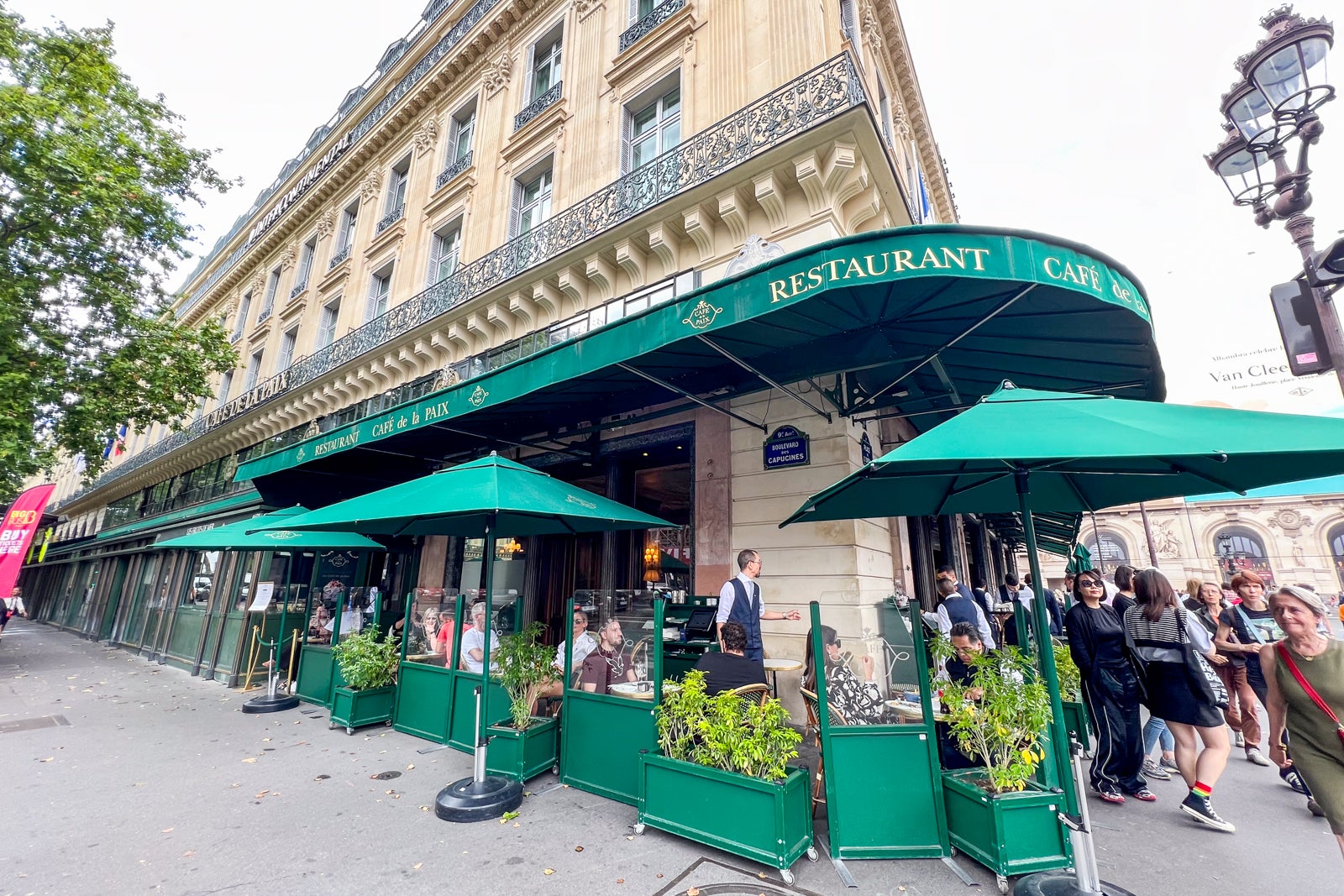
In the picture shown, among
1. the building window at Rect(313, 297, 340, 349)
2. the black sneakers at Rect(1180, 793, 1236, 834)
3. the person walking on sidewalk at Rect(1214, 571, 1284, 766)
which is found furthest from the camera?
the building window at Rect(313, 297, 340, 349)

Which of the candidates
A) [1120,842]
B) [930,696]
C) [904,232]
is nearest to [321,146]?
[904,232]

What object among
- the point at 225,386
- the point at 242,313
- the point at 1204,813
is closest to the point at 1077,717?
the point at 1204,813

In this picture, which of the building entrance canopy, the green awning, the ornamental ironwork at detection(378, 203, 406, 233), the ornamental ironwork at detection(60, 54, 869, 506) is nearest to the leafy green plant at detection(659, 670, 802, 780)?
the building entrance canopy

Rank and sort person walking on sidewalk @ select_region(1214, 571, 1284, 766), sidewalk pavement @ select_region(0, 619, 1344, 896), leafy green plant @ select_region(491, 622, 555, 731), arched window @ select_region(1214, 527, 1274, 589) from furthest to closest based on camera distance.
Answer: arched window @ select_region(1214, 527, 1274, 589) → person walking on sidewalk @ select_region(1214, 571, 1284, 766) → leafy green plant @ select_region(491, 622, 555, 731) → sidewalk pavement @ select_region(0, 619, 1344, 896)

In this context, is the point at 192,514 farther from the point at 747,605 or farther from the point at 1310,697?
the point at 1310,697

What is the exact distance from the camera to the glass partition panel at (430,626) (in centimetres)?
645

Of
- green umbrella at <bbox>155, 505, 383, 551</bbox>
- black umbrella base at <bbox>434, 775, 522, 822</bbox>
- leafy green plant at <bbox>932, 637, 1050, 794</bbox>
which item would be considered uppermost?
green umbrella at <bbox>155, 505, 383, 551</bbox>

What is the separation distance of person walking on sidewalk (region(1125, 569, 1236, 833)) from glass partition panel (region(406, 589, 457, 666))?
698cm

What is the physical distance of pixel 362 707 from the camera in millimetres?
6844

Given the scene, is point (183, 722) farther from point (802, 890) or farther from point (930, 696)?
point (930, 696)

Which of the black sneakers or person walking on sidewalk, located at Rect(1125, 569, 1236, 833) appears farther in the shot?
person walking on sidewalk, located at Rect(1125, 569, 1236, 833)

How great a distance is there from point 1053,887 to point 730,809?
1.88 m

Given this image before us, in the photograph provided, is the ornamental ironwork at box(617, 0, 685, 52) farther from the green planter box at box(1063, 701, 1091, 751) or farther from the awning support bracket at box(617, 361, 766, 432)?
the green planter box at box(1063, 701, 1091, 751)

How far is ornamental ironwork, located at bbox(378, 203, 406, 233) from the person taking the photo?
16.0 meters
